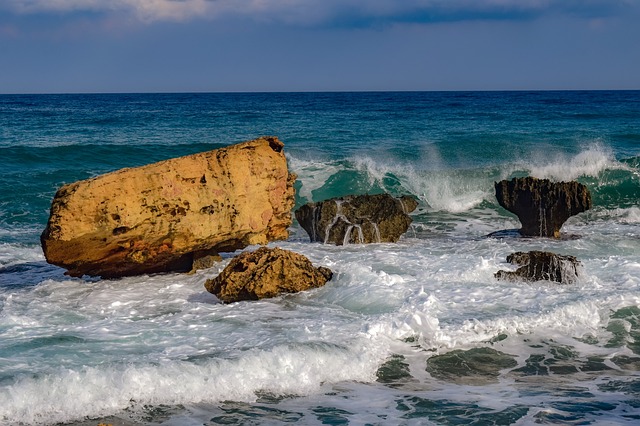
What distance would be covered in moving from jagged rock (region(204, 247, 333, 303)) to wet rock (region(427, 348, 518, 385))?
6.44ft

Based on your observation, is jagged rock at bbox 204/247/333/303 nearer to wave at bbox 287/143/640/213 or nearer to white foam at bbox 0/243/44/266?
white foam at bbox 0/243/44/266

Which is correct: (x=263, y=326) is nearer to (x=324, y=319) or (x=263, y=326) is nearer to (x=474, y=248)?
(x=324, y=319)

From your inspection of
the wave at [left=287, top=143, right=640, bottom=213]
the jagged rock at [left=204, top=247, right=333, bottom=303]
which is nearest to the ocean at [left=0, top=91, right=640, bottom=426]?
the jagged rock at [left=204, top=247, right=333, bottom=303]

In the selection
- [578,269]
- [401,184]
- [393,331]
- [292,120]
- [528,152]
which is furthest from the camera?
[292,120]

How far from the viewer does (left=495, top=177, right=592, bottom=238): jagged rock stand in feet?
35.1

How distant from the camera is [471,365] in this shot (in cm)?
594

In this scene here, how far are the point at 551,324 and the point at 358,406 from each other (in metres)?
2.51

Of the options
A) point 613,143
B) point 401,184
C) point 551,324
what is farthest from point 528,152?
point 551,324

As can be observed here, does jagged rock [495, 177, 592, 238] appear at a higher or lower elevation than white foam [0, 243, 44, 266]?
higher

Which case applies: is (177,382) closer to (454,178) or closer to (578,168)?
(454,178)

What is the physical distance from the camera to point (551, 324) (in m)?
6.80

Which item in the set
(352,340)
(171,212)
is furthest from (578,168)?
(352,340)

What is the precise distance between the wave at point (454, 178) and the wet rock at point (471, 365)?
849 centimetres

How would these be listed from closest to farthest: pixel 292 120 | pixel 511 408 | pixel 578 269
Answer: pixel 511 408 < pixel 578 269 < pixel 292 120
